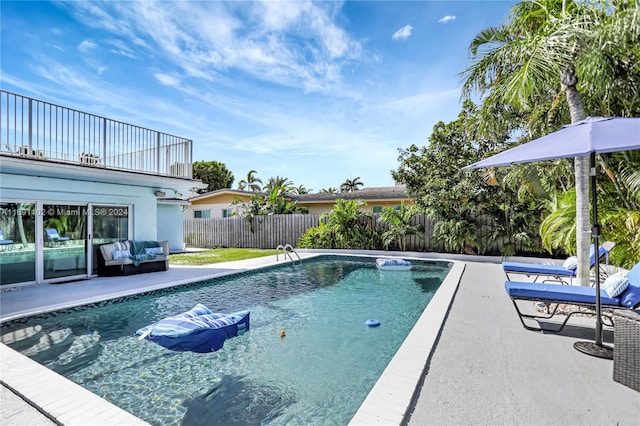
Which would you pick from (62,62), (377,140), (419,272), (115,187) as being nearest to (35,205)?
(115,187)

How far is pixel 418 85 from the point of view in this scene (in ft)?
44.3

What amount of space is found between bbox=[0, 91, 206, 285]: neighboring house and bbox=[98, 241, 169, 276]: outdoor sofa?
1.59ft

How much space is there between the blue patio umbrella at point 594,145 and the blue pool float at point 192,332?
4982 millimetres

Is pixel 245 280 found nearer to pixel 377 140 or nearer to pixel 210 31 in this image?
pixel 210 31

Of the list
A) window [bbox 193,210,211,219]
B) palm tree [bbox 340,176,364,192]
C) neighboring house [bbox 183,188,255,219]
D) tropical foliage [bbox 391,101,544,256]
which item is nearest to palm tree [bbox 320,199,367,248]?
tropical foliage [bbox 391,101,544,256]

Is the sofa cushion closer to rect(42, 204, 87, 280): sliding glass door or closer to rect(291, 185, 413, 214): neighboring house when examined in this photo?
rect(42, 204, 87, 280): sliding glass door

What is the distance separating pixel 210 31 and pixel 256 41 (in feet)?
5.60

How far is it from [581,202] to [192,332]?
23.8 ft

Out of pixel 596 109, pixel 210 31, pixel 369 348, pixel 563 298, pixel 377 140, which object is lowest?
pixel 369 348

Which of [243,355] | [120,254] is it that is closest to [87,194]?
[120,254]

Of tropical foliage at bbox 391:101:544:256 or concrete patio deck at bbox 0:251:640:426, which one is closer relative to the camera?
concrete patio deck at bbox 0:251:640:426

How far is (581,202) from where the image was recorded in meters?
6.13

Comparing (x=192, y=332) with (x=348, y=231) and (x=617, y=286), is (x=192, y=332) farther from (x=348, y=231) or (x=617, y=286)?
(x=348, y=231)

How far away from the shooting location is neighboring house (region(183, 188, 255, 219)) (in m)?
26.5
